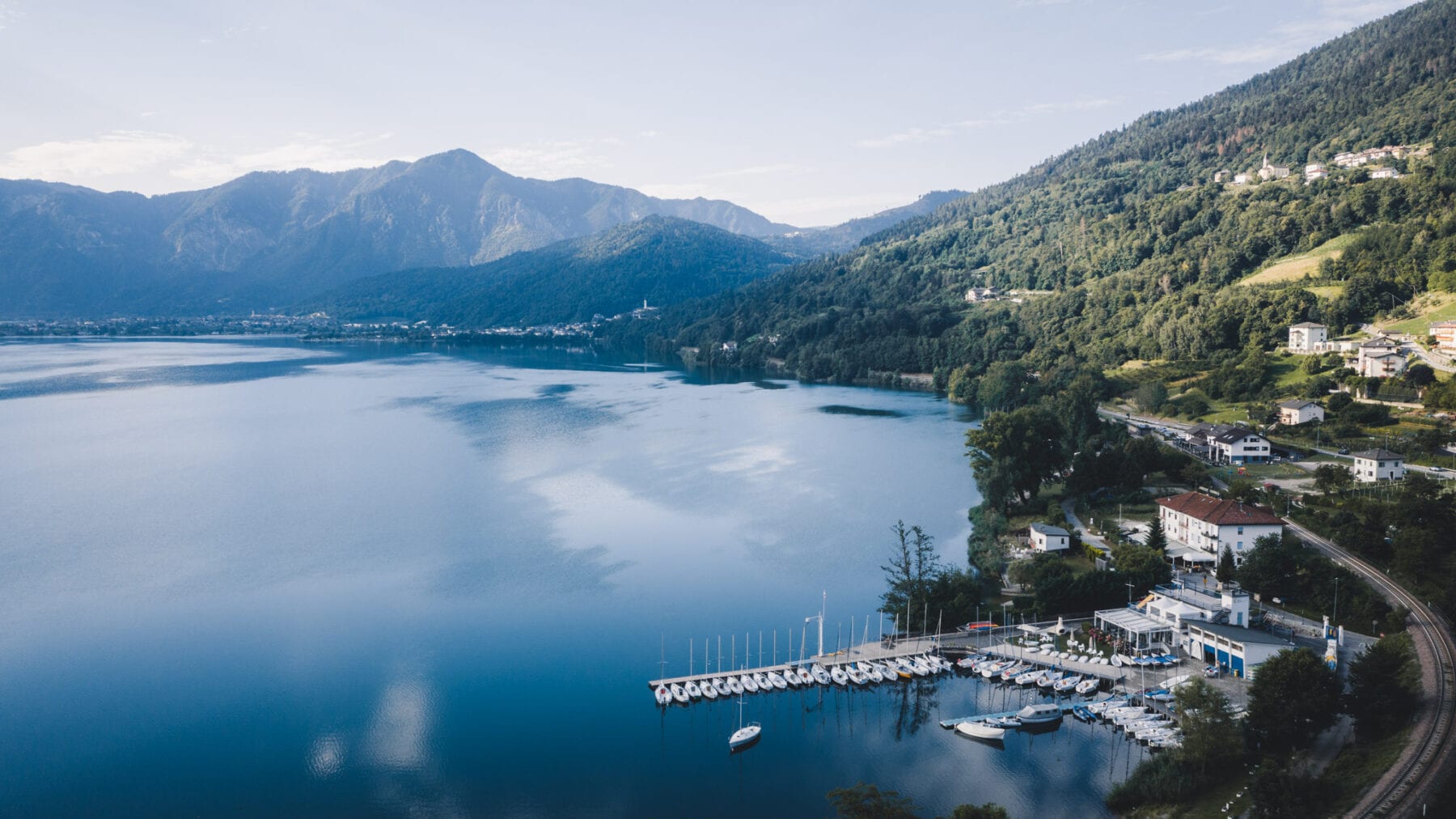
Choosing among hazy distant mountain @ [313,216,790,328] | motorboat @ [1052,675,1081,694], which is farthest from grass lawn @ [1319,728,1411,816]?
hazy distant mountain @ [313,216,790,328]

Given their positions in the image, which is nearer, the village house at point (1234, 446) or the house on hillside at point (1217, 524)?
the house on hillside at point (1217, 524)

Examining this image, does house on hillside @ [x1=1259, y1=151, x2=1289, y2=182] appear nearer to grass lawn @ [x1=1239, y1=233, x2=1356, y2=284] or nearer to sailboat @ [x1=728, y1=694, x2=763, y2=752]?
grass lawn @ [x1=1239, y1=233, x2=1356, y2=284]

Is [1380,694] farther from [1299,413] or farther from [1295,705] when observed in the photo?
[1299,413]

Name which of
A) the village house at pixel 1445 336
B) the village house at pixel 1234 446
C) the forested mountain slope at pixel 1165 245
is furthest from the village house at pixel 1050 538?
the forested mountain slope at pixel 1165 245

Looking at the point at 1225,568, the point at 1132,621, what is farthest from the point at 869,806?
the point at 1225,568

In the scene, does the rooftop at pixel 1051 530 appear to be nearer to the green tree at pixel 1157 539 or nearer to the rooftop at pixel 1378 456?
the green tree at pixel 1157 539

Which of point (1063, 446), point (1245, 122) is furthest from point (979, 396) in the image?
point (1245, 122)
